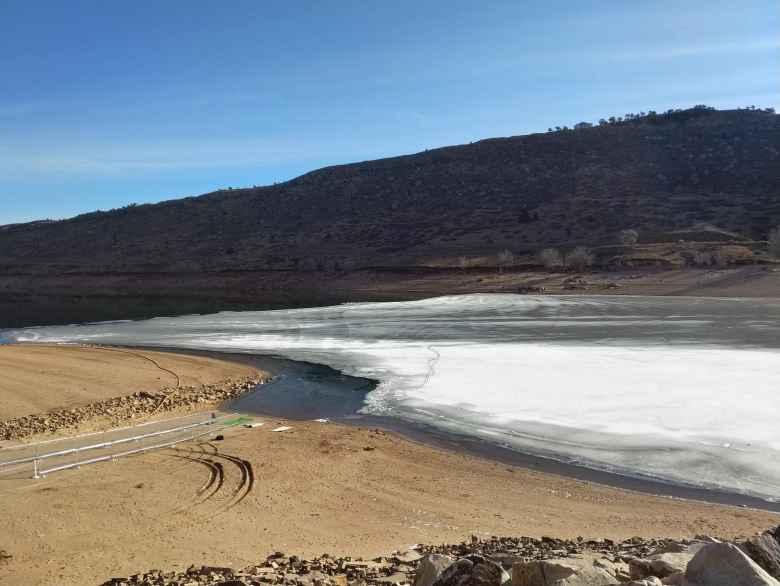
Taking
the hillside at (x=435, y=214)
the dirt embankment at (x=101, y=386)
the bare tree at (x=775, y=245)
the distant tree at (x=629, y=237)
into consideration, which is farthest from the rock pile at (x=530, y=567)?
the distant tree at (x=629, y=237)

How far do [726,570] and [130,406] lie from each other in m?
13.9

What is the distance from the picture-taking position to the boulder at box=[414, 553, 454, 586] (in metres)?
4.70

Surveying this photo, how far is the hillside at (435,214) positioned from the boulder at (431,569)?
42.5m

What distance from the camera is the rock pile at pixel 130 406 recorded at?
13094 mm

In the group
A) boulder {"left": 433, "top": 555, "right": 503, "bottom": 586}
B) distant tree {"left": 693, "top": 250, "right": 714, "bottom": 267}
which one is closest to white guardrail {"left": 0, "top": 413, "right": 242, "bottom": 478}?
boulder {"left": 433, "top": 555, "right": 503, "bottom": 586}

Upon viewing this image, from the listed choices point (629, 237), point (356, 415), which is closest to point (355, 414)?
point (356, 415)

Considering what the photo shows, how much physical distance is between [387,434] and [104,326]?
26475 millimetres

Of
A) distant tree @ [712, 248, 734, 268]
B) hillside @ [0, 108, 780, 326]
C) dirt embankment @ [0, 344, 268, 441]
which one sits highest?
hillside @ [0, 108, 780, 326]

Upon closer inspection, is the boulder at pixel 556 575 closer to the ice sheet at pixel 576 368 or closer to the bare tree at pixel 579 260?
the ice sheet at pixel 576 368

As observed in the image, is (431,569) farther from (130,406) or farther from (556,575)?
(130,406)

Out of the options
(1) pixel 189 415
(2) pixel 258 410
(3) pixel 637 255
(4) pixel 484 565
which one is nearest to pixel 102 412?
(1) pixel 189 415

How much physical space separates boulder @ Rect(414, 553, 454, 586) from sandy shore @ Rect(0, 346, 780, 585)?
2.26m

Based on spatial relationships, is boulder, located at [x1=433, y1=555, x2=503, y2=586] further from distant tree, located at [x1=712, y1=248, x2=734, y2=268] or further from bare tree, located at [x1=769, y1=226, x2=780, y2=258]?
bare tree, located at [x1=769, y1=226, x2=780, y2=258]

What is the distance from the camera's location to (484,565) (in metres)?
4.40
